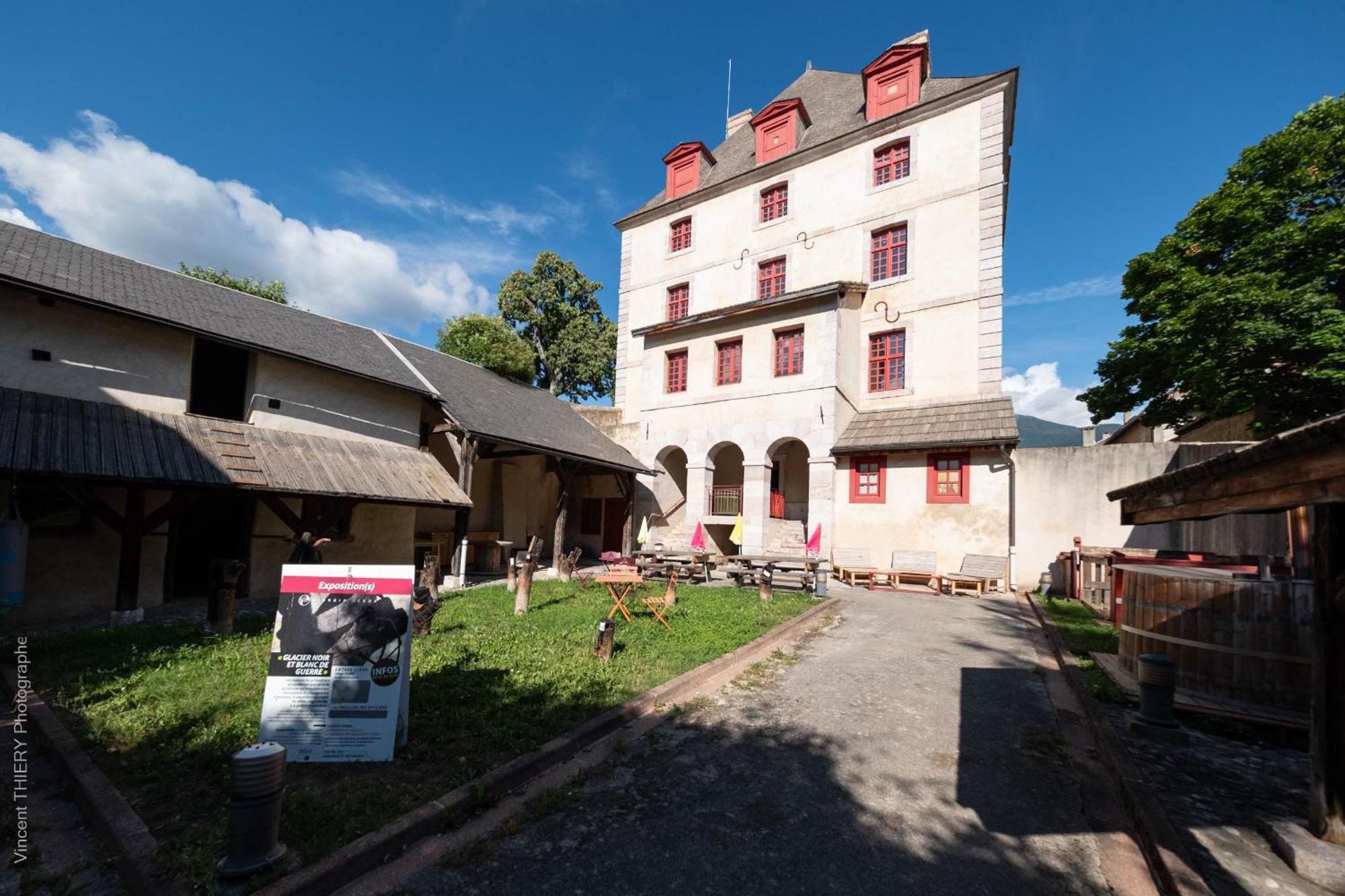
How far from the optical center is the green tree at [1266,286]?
13.4m

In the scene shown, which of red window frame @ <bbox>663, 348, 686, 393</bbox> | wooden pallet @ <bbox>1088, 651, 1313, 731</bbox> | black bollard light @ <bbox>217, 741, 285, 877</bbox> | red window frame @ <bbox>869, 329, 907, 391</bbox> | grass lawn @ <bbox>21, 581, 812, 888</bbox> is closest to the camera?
black bollard light @ <bbox>217, 741, 285, 877</bbox>

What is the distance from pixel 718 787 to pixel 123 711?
530 centimetres

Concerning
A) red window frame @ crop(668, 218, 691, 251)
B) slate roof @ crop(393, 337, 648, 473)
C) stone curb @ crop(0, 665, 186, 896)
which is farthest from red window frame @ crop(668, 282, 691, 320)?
stone curb @ crop(0, 665, 186, 896)

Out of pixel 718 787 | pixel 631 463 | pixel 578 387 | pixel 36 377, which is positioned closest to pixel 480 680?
pixel 718 787

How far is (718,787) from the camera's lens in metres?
3.99

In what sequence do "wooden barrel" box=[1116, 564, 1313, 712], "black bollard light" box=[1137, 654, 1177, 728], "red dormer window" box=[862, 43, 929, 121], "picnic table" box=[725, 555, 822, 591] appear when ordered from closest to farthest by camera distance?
1. "black bollard light" box=[1137, 654, 1177, 728]
2. "wooden barrel" box=[1116, 564, 1313, 712]
3. "picnic table" box=[725, 555, 822, 591]
4. "red dormer window" box=[862, 43, 929, 121]

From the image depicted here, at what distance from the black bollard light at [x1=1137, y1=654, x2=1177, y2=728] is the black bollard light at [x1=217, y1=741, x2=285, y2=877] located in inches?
271

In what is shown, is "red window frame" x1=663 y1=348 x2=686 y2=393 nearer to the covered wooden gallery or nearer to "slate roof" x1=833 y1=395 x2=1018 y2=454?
"slate roof" x1=833 y1=395 x2=1018 y2=454

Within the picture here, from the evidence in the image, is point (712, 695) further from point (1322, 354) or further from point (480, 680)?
point (1322, 354)

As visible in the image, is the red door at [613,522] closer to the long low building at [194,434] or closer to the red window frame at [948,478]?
the long low building at [194,434]

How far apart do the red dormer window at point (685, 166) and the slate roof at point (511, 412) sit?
428 inches

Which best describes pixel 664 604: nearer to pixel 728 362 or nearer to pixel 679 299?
pixel 728 362

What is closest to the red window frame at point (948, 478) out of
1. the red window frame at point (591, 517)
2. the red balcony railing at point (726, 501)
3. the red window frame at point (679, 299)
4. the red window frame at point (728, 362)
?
the red balcony railing at point (726, 501)

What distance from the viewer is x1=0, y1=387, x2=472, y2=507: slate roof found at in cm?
749
